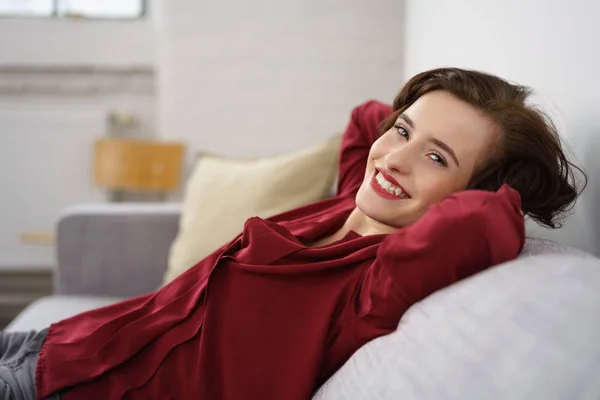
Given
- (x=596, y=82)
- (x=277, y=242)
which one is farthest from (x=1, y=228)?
(x=596, y=82)

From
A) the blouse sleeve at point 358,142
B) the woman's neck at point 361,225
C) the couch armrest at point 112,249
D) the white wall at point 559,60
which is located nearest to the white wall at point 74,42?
the couch armrest at point 112,249

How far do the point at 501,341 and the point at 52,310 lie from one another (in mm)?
1371

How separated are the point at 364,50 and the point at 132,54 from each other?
94 centimetres

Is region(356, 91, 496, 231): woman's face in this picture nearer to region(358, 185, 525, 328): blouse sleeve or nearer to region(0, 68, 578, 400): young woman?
region(0, 68, 578, 400): young woman

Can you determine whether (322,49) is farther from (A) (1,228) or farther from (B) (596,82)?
(B) (596,82)

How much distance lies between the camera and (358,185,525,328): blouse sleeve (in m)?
0.87

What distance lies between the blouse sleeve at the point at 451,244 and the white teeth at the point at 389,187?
18cm

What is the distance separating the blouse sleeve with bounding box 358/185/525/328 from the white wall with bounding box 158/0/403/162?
1.84m

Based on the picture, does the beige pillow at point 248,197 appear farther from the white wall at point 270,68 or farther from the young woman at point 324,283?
the white wall at point 270,68

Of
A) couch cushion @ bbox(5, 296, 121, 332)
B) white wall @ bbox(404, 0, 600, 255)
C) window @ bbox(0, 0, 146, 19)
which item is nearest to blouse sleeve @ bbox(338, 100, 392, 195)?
white wall @ bbox(404, 0, 600, 255)

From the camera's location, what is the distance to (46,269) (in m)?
3.04

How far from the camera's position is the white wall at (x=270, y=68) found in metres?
2.69

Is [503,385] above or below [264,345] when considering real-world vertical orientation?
above

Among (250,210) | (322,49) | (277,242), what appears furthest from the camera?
(322,49)
